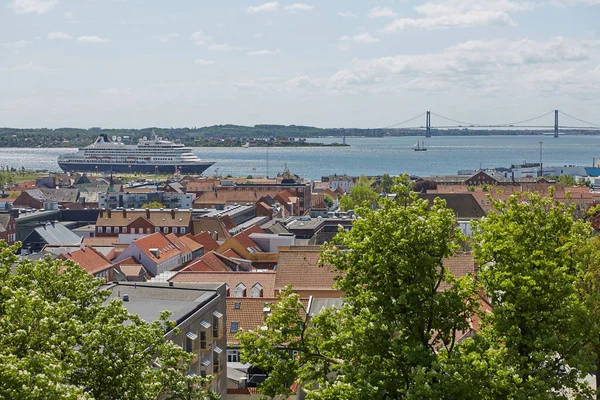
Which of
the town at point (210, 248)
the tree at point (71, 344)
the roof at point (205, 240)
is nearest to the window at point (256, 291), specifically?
the town at point (210, 248)

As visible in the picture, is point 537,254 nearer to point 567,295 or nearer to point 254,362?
point 567,295

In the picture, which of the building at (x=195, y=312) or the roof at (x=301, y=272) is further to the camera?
the roof at (x=301, y=272)

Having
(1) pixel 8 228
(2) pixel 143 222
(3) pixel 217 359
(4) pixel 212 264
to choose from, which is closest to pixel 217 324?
(3) pixel 217 359

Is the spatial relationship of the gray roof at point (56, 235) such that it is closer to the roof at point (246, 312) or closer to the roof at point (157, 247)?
the roof at point (157, 247)

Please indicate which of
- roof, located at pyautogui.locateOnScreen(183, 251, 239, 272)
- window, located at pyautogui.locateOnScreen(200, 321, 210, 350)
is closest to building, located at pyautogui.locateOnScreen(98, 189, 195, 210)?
roof, located at pyautogui.locateOnScreen(183, 251, 239, 272)

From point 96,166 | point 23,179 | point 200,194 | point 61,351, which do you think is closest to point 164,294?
point 61,351

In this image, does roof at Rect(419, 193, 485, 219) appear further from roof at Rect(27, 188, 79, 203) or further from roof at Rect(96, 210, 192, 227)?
roof at Rect(27, 188, 79, 203)
